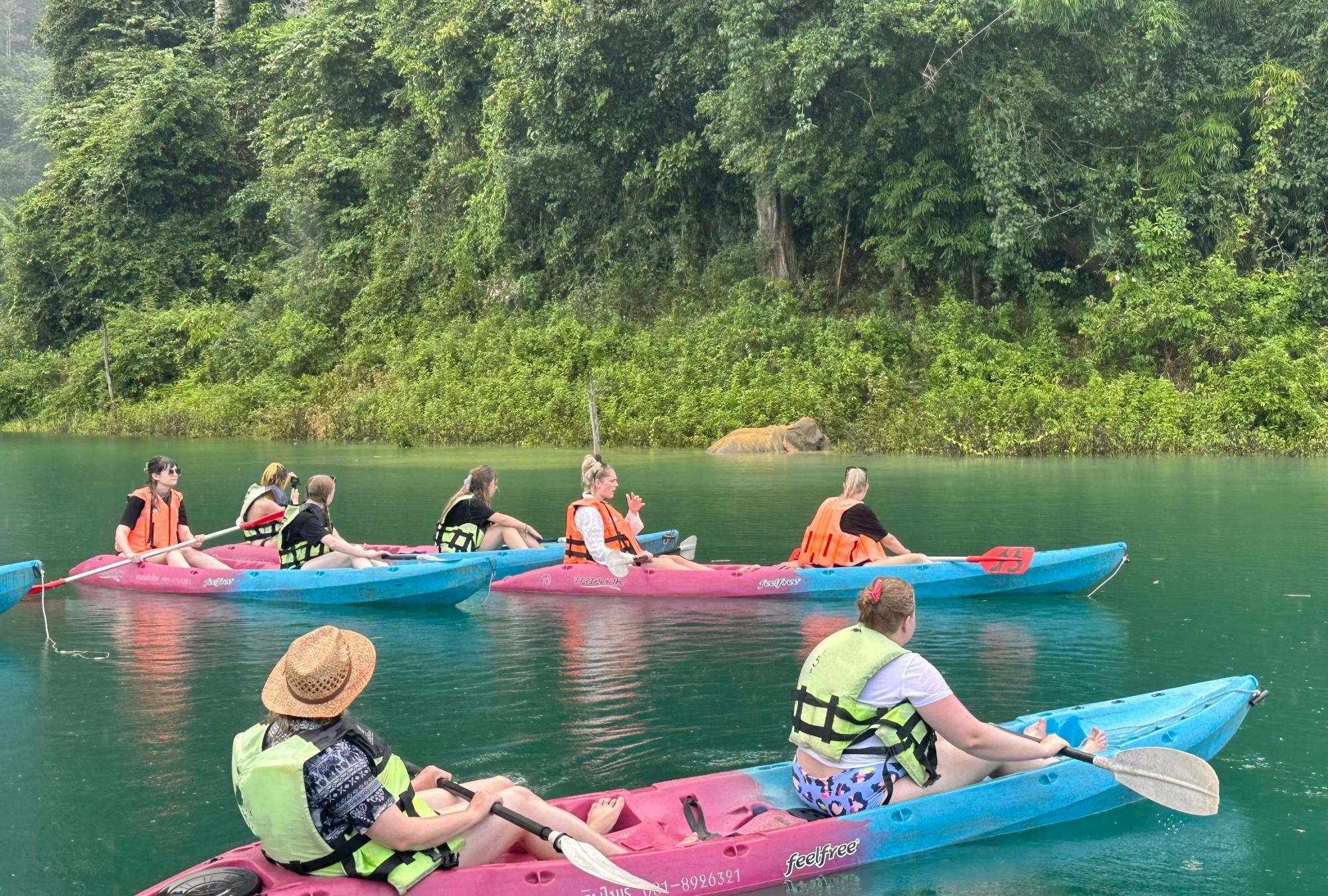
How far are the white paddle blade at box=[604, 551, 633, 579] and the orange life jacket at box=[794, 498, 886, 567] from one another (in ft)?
4.38

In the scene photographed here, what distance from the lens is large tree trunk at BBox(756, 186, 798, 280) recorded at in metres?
28.0

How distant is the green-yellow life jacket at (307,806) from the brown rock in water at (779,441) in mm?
19490

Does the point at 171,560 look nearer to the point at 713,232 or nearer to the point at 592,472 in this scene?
the point at 592,472

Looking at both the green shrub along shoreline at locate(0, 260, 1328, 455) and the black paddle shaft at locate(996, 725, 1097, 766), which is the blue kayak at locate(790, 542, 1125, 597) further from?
the green shrub along shoreline at locate(0, 260, 1328, 455)

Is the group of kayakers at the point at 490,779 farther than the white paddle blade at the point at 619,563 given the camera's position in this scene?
No

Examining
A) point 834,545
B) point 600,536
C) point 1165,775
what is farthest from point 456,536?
point 1165,775

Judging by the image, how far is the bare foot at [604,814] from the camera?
15.8ft

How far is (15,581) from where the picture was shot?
9672 mm

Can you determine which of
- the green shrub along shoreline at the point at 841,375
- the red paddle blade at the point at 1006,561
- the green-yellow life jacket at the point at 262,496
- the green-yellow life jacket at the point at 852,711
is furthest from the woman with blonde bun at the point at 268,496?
the green shrub along shoreline at the point at 841,375

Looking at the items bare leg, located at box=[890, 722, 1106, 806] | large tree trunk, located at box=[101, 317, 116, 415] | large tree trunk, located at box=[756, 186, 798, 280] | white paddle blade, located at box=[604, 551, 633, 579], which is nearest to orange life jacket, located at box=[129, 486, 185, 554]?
white paddle blade, located at box=[604, 551, 633, 579]

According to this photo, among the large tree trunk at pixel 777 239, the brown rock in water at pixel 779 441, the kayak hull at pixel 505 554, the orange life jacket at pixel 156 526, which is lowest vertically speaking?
the kayak hull at pixel 505 554

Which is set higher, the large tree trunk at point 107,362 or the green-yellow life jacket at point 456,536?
the large tree trunk at point 107,362

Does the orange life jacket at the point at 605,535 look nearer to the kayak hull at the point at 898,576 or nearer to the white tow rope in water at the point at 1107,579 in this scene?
the kayak hull at the point at 898,576

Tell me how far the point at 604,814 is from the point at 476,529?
674cm
